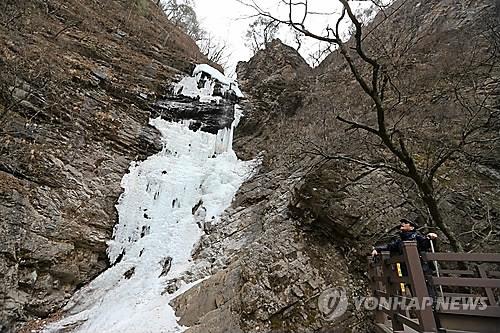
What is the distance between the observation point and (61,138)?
32.3 ft

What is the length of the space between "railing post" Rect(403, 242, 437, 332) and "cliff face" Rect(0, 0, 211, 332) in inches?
308

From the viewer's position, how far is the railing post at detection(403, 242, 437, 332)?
10.6 ft

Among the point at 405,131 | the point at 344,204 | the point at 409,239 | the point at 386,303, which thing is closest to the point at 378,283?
the point at 386,303

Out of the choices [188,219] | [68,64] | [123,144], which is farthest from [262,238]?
[68,64]

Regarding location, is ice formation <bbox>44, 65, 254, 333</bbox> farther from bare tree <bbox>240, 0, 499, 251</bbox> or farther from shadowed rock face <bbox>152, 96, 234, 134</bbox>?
bare tree <bbox>240, 0, 499, 251</bbox>

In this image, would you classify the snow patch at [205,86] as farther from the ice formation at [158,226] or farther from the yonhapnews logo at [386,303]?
the yonhapnews logo at [386,303]

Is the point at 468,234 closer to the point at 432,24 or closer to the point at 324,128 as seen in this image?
the point at 324,128

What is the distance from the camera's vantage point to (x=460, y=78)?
9.51m

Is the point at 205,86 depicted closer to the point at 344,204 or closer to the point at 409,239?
the point at 344,204

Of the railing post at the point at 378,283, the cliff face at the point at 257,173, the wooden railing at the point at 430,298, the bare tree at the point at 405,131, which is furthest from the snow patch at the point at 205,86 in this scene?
the wooden railing at the point at 430,298

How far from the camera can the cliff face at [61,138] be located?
7491 millimetres

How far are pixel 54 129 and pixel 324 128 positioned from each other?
915cm

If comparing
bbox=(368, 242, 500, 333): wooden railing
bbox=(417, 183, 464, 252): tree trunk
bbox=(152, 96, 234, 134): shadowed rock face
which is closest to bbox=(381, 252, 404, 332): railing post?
bbox=(368, 242, 500, 333): wooden railing

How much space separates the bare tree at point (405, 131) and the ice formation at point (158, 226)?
4625mm
